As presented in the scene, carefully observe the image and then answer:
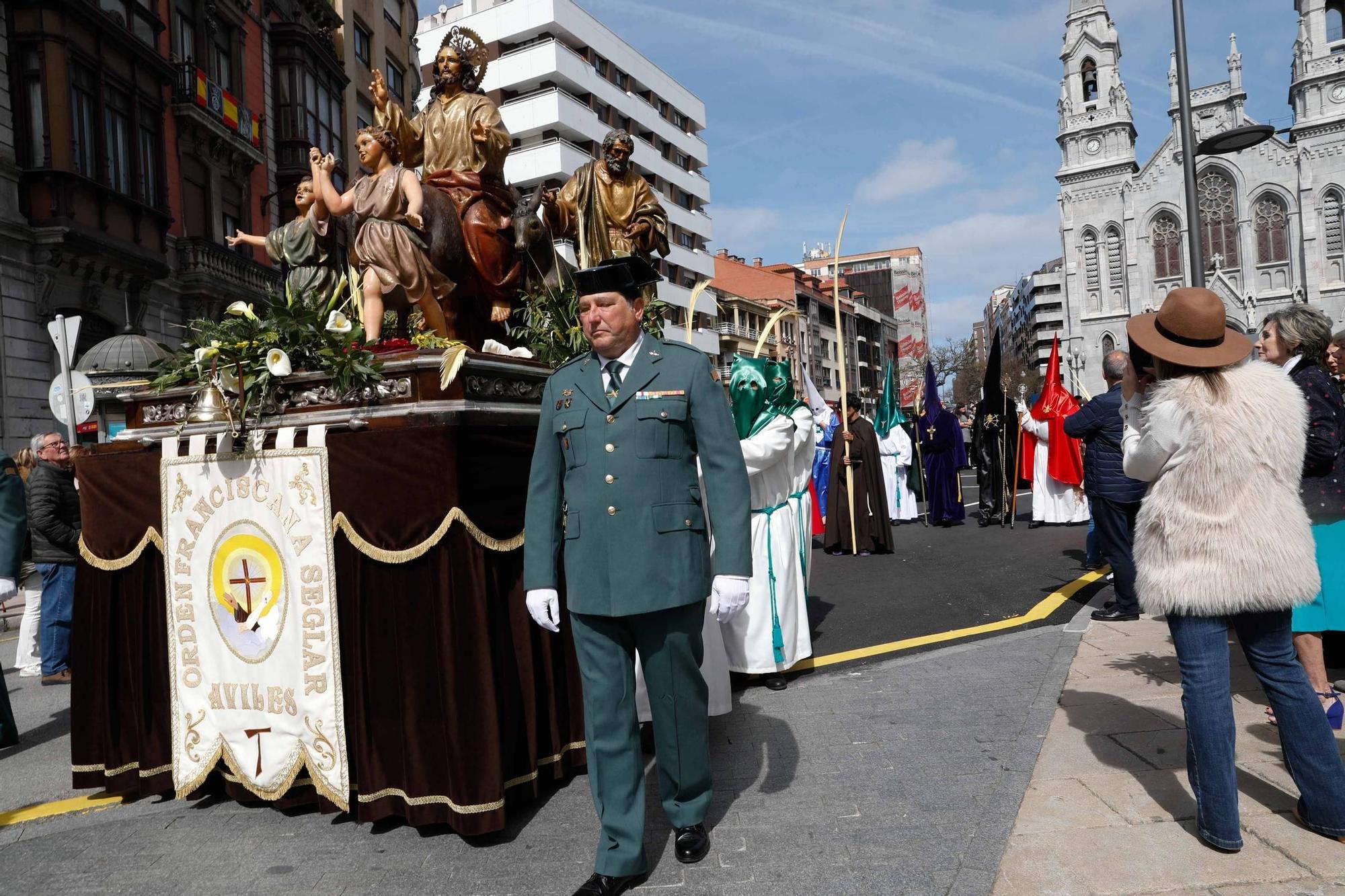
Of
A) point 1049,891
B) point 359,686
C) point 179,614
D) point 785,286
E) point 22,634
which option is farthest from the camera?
point 785,286

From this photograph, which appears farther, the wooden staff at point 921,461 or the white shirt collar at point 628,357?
the wooden staff at point 921,461

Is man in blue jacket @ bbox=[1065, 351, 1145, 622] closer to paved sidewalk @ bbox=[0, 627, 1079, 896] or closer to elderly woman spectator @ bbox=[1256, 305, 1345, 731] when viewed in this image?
elderly woman spectator @ bbox=[1256, 305, 1345, 731]

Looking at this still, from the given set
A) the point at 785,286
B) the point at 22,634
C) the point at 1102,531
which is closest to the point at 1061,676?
the point at 1102,531

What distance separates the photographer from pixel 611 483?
3201 millimetres

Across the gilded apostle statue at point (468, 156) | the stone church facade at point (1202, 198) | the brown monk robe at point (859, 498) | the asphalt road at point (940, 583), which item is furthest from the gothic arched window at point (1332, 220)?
the gilded apostle statue at point (468, 156)

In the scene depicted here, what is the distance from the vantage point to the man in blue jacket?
21.5 feet

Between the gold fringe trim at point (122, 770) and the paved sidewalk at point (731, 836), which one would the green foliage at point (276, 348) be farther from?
the paved sidewalk at point (731, 836)

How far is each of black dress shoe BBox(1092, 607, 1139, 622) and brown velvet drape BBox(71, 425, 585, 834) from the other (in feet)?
14.7

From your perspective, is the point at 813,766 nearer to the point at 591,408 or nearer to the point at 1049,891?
the point at 1049,891

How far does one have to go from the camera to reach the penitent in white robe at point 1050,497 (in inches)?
539

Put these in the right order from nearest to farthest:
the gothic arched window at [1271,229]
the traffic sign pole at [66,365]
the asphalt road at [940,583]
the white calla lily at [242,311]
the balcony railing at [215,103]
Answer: the white calla lily at [242,311] < the asphalt road at [940,583] < the traffic sign pole at [66,365] < the balcony railing at [215,103] < the gothic arched window at [1271,229]

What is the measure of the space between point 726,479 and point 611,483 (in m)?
0.40

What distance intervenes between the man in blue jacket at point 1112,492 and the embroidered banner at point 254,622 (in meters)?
4.99

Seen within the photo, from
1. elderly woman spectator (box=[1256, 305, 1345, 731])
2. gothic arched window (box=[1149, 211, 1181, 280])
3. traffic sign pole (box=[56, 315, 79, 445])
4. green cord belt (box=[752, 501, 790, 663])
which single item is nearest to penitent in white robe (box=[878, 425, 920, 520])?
green cord belt (box=[752, 501, 790, 663])
